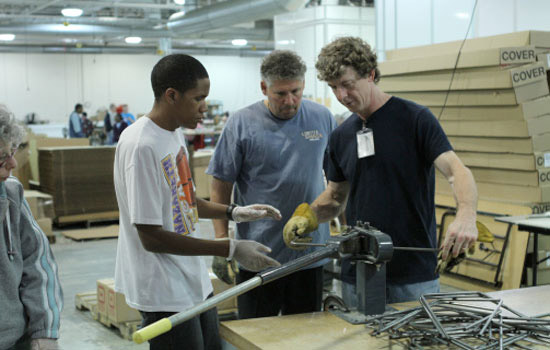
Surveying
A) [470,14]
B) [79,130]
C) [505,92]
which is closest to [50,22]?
[79,130]

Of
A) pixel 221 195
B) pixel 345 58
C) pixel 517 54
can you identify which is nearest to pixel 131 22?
pixel 517 54

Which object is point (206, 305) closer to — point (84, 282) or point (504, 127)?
point (504, 127)

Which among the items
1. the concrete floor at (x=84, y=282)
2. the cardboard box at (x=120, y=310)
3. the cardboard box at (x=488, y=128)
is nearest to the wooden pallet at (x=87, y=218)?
the concrete floor at (x=84, y=282)

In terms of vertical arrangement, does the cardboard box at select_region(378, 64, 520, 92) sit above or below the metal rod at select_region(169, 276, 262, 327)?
above

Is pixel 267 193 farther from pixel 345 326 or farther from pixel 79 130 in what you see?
pixel 79 130

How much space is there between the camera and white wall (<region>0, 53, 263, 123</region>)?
1752 centimetres

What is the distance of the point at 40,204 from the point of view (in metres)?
6.96

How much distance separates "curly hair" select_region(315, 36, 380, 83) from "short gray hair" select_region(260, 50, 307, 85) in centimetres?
39

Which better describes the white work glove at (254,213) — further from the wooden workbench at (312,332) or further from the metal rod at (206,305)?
the metal rod at (206,305)

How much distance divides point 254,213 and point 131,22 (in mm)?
12867

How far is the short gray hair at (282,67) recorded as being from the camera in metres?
2.40

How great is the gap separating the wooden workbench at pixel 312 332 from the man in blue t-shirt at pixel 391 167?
0.28 m

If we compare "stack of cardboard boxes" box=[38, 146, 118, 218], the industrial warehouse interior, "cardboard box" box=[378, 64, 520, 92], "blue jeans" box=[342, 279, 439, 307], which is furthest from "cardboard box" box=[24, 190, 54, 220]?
"blue jeans" box=[342, 279, 439, 307]

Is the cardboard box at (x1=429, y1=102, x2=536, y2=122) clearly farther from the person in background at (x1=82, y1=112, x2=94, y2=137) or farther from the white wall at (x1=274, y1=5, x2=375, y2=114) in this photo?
the person in background at (x1=82, y1=112, x2=94, y2=137)
